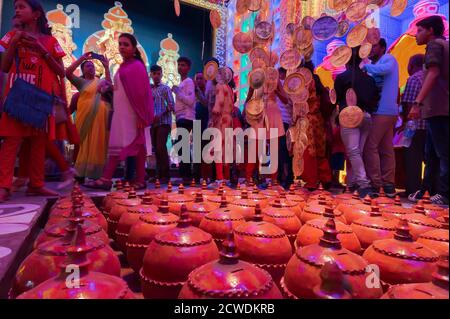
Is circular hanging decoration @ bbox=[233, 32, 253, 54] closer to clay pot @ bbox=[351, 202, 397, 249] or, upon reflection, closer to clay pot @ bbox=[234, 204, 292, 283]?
clay pot @ bbox=[351, 202, 397, 249]

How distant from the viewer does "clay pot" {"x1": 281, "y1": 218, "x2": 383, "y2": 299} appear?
77cm

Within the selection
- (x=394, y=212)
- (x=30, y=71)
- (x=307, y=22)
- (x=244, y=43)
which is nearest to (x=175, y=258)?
(x=394, y=212)

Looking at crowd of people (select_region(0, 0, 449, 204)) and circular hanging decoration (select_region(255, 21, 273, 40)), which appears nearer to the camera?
crowd of people (select_region(0, 0, 449, 204))

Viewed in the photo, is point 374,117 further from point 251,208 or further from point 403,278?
point 403,278

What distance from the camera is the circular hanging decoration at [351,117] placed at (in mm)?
2740

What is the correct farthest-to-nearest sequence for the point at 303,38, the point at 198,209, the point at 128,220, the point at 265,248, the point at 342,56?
1. the point at 303,38
2. the point at 342,56
3. the point at 198,209
4. the point at 128,220
5. the point at 265,248

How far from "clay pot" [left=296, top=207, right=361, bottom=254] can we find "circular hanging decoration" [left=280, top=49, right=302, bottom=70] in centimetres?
224

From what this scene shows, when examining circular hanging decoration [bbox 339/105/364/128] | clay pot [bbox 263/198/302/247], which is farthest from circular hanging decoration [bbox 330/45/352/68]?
clay pot [bbox 263/198/302/247]

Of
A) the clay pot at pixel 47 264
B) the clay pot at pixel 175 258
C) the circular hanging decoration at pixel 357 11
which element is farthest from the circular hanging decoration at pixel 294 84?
the clay pot at pixel 47 264

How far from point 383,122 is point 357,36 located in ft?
2.75

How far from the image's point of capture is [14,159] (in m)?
2.02

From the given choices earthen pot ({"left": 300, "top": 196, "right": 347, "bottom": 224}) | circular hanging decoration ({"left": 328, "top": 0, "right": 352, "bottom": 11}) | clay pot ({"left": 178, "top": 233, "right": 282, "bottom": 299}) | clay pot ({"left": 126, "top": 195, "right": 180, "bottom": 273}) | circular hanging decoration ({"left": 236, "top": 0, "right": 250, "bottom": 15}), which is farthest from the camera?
circular hanging decoration ({"left": 236, "top": 0, "right": 250, "bottom": 15})

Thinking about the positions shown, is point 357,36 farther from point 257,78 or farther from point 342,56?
point 257,78

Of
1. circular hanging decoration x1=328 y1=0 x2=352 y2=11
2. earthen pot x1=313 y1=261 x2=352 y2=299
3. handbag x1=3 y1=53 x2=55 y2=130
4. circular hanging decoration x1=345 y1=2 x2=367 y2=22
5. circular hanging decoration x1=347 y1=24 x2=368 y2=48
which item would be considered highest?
circular hanging decoration x1=328 y1=0 x2=352 y2=11
